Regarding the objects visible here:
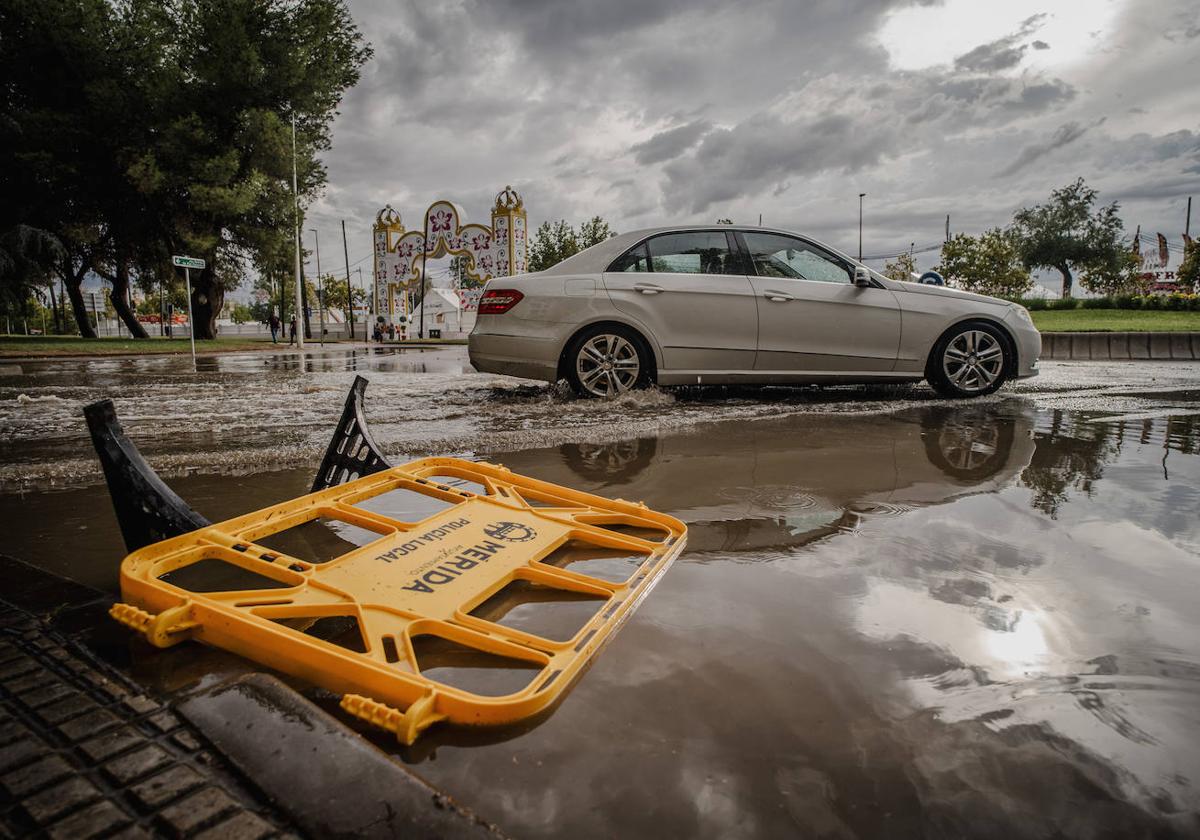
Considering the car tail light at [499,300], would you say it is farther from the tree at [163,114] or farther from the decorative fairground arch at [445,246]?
the decorative fairground arch at [445,246]

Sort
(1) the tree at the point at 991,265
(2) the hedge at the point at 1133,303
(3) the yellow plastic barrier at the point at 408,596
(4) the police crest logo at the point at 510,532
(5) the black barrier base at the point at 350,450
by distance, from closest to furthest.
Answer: (3) the yellow plastic barrier at the point at 408,596, (4) the police crest logo at the point at 510,532, (5) the black barrier base at the point at 350,450, (2) the hedge at the point at 1133,303, (1) the tree at the point at 991,265

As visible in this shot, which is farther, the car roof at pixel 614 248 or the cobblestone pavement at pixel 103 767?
the car roof at pixel 614 248

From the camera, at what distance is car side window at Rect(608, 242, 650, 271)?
5.57 meters

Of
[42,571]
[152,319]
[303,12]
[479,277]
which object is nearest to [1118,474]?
[42,571]

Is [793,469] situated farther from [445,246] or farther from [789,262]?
[445,246]

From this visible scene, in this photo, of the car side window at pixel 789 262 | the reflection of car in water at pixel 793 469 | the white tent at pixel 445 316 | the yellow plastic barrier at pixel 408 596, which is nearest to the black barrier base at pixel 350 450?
the yellow plastic barrier at pixel 408 596

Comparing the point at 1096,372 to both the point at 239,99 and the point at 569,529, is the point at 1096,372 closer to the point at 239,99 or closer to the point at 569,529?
the point at 569,529

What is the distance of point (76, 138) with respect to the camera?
23.9 metres

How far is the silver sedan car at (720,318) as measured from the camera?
5457mm

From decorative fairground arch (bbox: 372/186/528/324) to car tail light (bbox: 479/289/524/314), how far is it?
28.6 m

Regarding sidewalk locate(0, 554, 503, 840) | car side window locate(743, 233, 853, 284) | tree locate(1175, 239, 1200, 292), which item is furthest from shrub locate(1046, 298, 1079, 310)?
sidewalk locate(0, 554, 503, 840)

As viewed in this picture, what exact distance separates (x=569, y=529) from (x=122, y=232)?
1222 inches

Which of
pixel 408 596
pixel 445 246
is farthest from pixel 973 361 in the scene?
pixel 445 246

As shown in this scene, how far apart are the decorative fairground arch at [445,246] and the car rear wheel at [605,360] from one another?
29.0m
